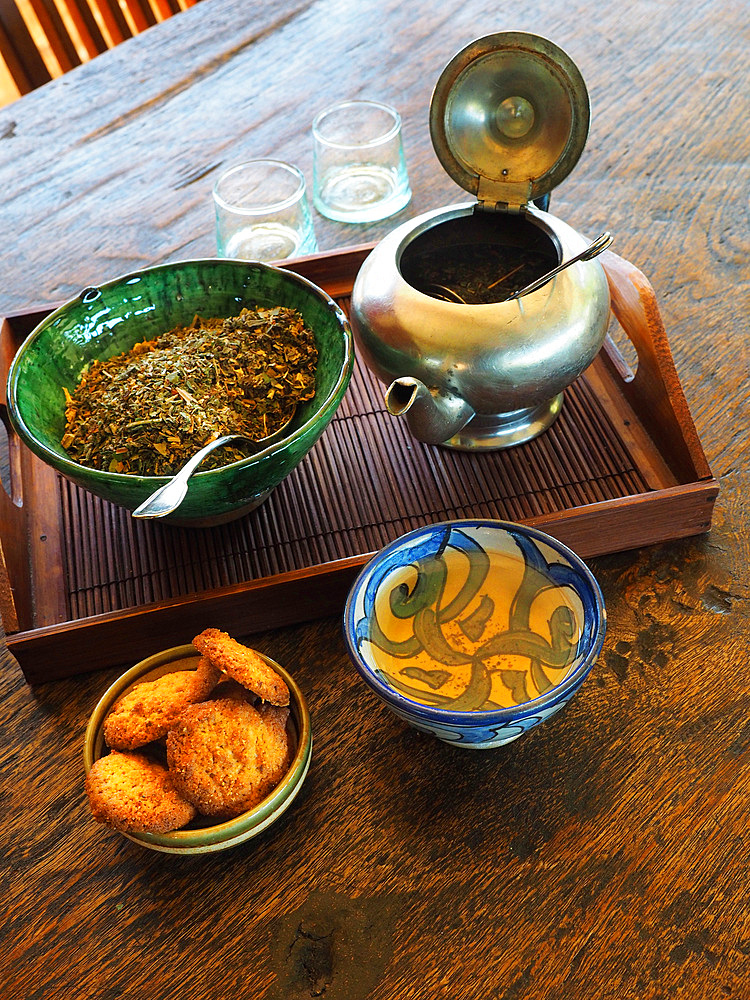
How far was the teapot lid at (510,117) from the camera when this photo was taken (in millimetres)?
843

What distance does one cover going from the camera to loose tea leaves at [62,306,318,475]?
0.81 m

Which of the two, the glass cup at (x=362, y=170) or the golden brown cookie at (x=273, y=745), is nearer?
the golden brown cookie at (x=273, y=745)

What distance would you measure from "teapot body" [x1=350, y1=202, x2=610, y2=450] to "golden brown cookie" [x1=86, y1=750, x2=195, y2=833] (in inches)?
13.2

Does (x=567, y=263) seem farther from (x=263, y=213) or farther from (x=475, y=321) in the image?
(x=263, y=213)

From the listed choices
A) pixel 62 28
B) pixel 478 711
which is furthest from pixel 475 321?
pixel 62 28

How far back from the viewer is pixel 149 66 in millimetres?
1551

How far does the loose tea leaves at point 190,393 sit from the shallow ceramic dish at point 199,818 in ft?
0.57

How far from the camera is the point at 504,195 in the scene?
88cm

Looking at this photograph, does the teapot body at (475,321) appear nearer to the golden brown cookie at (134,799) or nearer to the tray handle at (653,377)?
the tray handle at (653,377)

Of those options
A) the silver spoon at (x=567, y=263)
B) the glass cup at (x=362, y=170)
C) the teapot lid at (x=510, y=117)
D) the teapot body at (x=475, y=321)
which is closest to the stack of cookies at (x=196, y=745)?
the teapot body at (x=475, y=321)

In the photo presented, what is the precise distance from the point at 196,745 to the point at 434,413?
35 cm

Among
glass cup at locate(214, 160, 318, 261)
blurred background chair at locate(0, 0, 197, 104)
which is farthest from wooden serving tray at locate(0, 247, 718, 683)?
blurred background chair at locate(0, 0, 197, 104)

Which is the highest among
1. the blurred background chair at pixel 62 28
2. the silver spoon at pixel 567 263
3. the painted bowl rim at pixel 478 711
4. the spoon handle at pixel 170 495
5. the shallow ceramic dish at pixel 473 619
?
the blurred background chair at pixel 62 28

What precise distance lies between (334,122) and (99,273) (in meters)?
0.40
